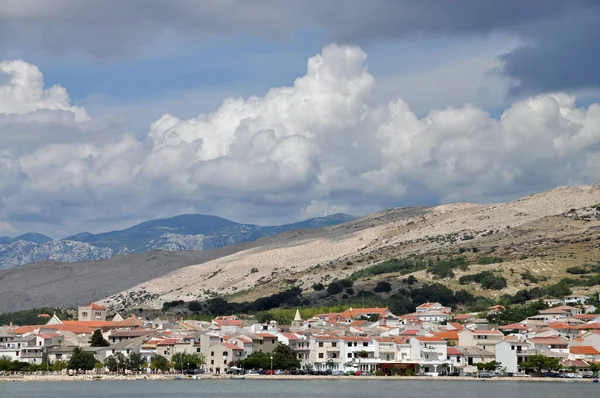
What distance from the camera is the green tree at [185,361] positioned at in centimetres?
11800

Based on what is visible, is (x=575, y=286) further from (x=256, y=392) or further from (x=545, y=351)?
(x=256, y=392)

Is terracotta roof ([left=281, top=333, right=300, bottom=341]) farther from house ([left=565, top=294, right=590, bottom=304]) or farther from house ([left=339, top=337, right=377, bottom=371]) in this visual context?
house ([left=565, top=294, right=590, bottom=304])

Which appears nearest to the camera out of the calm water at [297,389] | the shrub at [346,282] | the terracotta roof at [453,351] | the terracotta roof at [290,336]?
the calm water at [297,389]

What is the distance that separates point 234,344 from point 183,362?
563 centimetres

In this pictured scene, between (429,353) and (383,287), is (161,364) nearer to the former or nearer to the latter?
(429,353)

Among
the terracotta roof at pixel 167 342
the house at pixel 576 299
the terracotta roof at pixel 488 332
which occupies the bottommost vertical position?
the terracotta roof at pixel 167 342

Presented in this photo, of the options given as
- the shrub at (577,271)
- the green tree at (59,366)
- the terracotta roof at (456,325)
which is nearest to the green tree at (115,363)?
Answer: the green tree at (59,366)

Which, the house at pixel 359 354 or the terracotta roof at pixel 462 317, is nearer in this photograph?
the house at pixel 359 354

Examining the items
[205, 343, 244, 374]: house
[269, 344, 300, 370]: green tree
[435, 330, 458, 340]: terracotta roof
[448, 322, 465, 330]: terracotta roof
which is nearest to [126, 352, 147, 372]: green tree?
[205, 343, 244, 374]: house

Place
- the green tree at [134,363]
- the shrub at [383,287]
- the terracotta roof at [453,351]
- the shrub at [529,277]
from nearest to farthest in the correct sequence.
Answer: the terracotta roof at [453,351], the green tree at [134,363], the shrub at [529,277], the shrub at [383,287]

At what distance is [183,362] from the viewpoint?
118 m

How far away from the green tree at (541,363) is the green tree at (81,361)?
4438 cm

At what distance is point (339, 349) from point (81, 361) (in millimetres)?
26612

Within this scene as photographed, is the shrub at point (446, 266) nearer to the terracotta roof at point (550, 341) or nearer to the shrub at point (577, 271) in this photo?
the shrub at point (577, 271)
